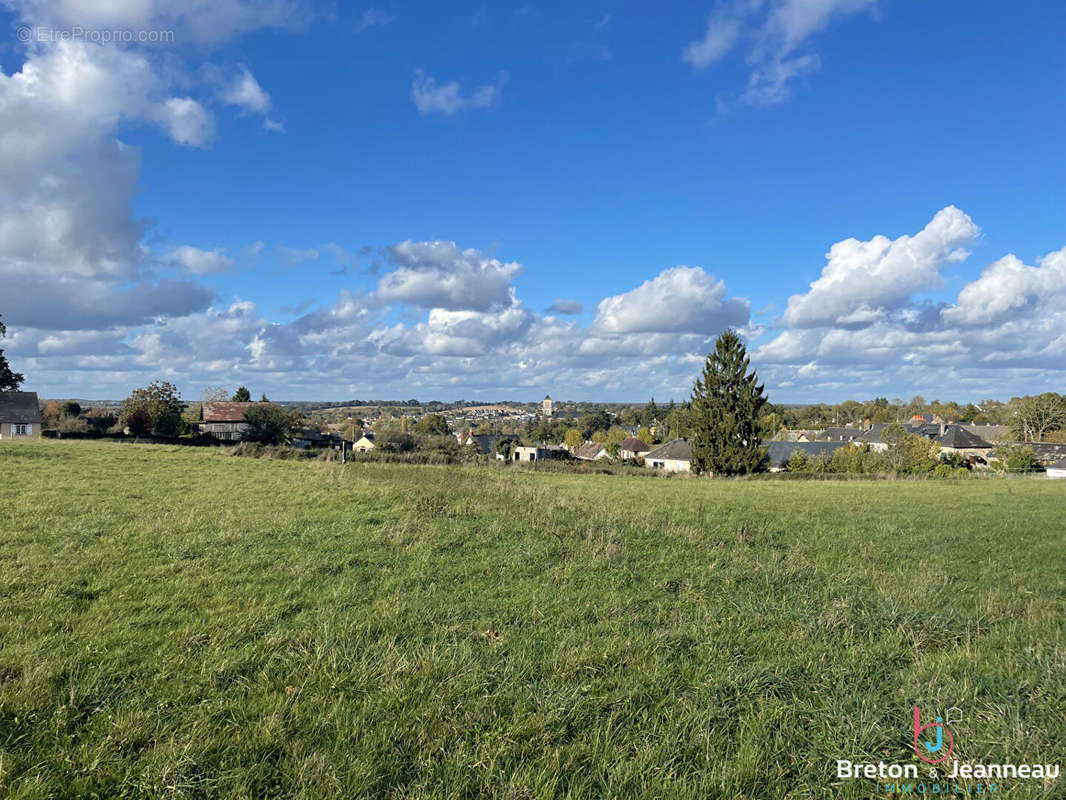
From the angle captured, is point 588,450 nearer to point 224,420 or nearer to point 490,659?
point 224,420

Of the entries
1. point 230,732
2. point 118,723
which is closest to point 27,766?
point 118,723

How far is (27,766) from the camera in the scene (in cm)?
338

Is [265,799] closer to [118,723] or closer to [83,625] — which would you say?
[118,723]

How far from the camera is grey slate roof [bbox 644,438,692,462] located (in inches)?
2731

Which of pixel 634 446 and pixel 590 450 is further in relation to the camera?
pixel 590 450

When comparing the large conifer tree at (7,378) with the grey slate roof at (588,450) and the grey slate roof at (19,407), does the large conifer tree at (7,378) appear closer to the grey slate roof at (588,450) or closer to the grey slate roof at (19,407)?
the grey slate roof at (19,407)

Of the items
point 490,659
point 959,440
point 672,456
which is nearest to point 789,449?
point 672,456

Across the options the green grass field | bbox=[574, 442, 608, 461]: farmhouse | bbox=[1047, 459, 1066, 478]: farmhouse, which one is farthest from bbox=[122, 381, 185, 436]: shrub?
bbox=[1047, 459, 1066, 478]: farmhouse

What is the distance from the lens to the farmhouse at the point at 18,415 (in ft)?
155

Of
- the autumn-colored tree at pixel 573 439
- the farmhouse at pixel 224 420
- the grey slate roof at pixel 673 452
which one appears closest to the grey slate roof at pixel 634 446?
the autumn-colored tree at pixel 573 439

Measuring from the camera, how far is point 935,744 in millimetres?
4090

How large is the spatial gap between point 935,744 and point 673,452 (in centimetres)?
6890

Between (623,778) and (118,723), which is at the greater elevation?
(118,723)

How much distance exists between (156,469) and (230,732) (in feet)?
70.0
